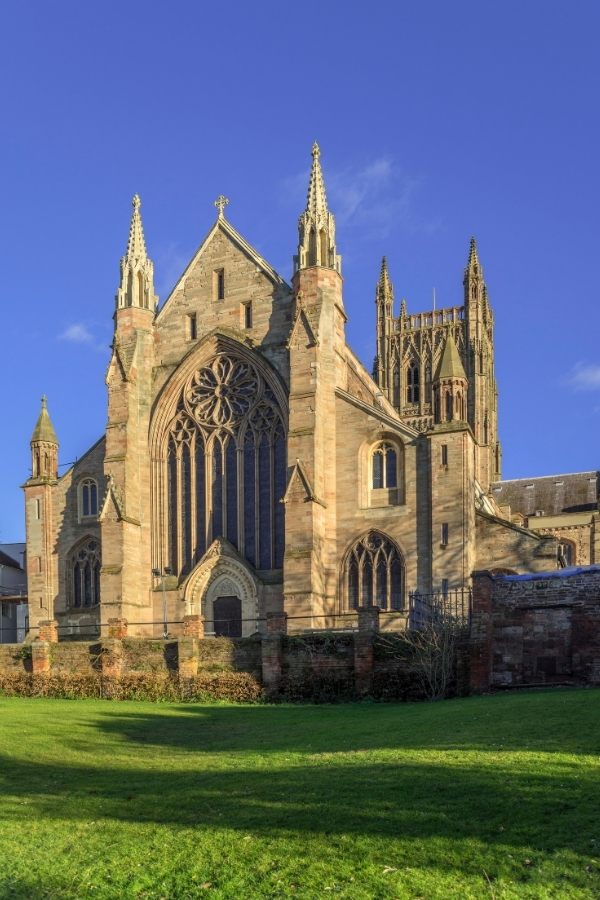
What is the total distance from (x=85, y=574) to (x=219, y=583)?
669 cm

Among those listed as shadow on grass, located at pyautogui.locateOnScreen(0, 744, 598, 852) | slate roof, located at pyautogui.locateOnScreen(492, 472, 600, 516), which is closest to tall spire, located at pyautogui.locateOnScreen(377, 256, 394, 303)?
slate roof, located at pyautogui.locateOnScreen(492, 472, 600, 516)

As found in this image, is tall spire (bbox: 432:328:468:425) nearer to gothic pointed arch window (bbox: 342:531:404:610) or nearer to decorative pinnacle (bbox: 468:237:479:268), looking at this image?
gothic pointed arch window (bbox: 342:531:404:610)

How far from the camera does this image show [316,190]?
43.1m

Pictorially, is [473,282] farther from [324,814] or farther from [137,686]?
[324,814]

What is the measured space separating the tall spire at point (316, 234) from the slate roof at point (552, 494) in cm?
2998

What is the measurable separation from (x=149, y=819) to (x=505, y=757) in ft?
16.9

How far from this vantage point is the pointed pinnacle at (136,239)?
45844 millimetres

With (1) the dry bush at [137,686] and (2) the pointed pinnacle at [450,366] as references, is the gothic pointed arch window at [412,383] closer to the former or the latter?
(2) the pointed pinnacle at [450,366]

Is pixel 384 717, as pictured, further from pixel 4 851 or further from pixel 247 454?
pixel 247 454

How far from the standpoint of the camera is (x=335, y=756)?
55.6ft

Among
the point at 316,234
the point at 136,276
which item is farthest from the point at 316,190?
the point at 136,276

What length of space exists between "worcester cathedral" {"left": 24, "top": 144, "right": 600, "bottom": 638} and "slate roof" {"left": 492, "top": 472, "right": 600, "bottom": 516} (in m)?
24.0

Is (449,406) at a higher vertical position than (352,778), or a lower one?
higher

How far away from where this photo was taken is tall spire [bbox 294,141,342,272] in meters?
41.9
